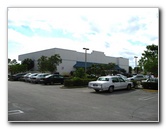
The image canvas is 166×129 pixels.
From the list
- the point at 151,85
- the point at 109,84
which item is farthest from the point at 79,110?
the point at 151,85

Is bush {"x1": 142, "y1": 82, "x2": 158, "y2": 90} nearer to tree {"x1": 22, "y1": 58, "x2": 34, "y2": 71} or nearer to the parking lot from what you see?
the parking lot

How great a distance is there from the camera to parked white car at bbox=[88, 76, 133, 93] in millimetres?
14316

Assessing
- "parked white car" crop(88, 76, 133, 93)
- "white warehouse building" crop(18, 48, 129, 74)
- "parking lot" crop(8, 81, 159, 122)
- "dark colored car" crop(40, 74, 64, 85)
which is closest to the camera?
"parking lot" crop(8, 81, 159, 122)

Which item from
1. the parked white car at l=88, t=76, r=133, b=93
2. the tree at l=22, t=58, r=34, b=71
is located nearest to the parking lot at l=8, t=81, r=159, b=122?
the parked white car at l=88, t=76, r=133, b=93

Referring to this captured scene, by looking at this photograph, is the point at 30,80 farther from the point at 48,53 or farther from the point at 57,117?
the point at 57,117

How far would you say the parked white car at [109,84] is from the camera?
14316 millimetres

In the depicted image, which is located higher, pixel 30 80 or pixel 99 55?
pixel 99 55

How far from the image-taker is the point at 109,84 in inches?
579
